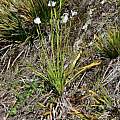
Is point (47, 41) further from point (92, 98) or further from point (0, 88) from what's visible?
point (92, 98)

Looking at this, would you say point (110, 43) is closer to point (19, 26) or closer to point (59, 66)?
point (59, 66)

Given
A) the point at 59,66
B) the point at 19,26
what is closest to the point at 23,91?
the point at 59,66

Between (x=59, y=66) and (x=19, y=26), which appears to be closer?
(x=59, y=66)

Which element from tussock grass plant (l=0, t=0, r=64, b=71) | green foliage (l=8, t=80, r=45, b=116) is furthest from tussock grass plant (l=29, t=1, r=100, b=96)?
tussock grass plant (l=0, t=0, r=64, b=71)

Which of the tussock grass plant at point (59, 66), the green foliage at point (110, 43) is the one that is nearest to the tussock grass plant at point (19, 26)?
the tussock grass plant at point (59, 66)

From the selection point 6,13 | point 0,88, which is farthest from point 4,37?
point 0,88

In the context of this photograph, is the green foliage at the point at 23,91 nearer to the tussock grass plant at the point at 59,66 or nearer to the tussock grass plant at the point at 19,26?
the tussock grass plant at the point at 59,66

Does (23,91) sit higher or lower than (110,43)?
lower

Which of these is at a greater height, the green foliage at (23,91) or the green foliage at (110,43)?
the green foliage at (110,43)
